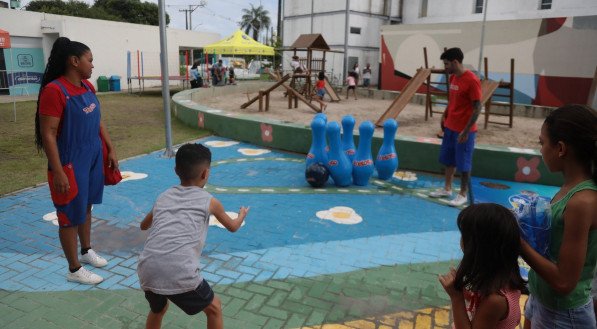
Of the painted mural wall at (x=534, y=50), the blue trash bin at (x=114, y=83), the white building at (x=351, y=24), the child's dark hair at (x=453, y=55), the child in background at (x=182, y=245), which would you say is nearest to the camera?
the child in background at (x=182, y=245)

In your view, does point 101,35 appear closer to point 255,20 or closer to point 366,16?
point 366,16

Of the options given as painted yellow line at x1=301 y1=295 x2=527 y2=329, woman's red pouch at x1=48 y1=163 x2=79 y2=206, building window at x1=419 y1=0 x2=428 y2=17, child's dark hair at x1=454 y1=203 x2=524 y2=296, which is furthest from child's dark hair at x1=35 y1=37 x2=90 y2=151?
building window at x1=419 y1=0 x2=428 y2=17

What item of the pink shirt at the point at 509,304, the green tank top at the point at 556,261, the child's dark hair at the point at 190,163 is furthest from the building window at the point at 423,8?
the pink shirt at the point at 509,304

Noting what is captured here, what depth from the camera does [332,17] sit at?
95.9 ft

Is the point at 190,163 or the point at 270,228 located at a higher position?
the point at 190,163

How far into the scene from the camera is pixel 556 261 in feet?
5.36

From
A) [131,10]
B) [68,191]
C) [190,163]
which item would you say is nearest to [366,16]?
[68,191]

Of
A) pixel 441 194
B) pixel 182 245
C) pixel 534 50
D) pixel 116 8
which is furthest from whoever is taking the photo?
pixel 116 8

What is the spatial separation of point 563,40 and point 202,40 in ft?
69.3

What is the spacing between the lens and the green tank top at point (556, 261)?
5.22ft

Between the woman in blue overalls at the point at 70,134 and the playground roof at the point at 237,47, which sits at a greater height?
the playground roof at the point at 237,47

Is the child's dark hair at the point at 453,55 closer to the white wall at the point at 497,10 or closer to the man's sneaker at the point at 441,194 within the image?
the man's sneaker at the point at 441,194

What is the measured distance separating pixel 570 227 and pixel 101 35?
77.1ft

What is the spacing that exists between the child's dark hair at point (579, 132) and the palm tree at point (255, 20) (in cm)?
7450
